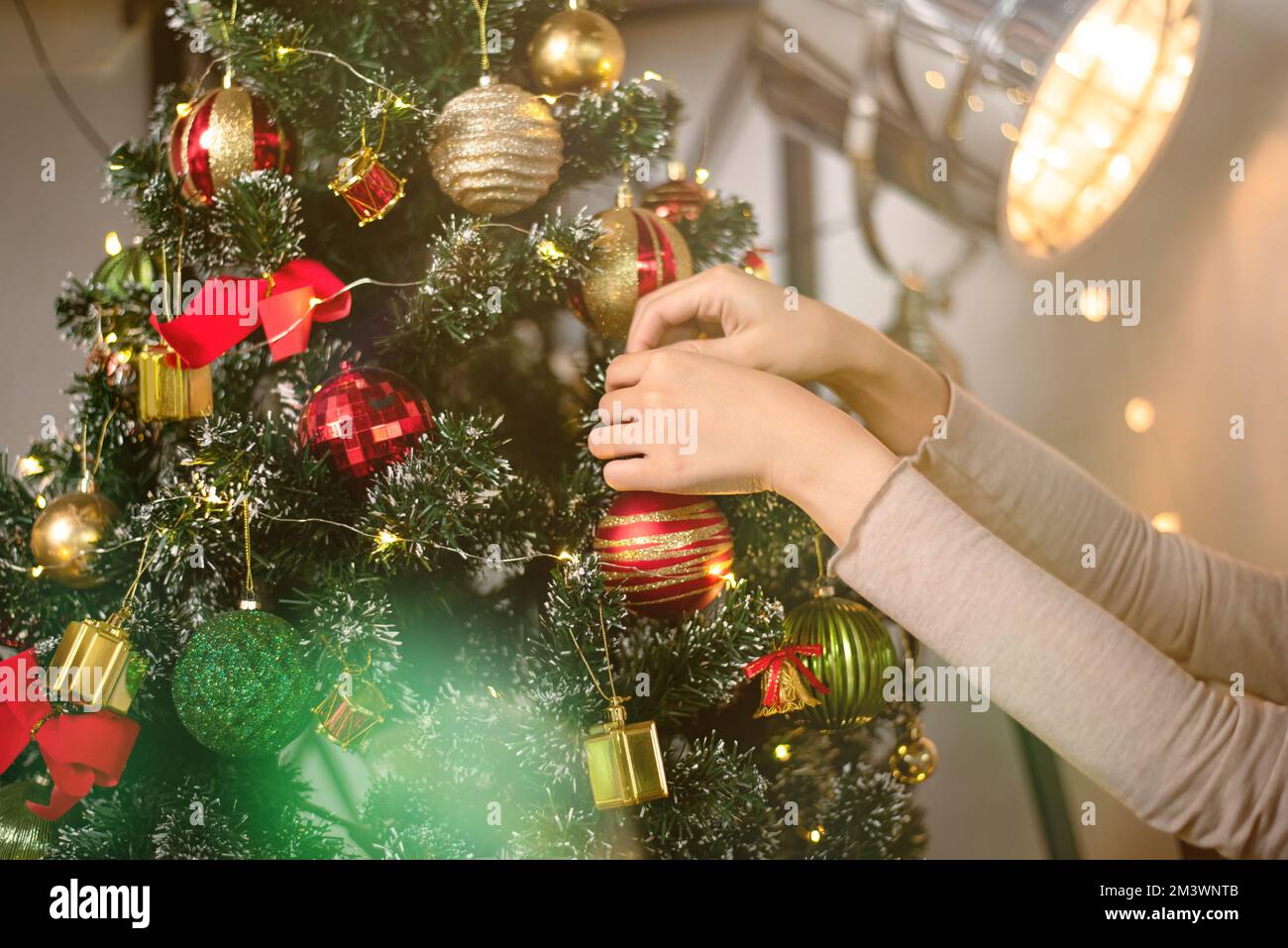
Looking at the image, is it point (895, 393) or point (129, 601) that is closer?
point (129, 601)

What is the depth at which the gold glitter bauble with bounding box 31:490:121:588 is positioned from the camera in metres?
0.59

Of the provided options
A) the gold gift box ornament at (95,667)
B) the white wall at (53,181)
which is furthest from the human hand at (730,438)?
the white wall at (53,181)

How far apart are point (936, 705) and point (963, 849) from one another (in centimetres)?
20

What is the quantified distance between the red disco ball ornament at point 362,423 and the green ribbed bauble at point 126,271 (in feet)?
0.59

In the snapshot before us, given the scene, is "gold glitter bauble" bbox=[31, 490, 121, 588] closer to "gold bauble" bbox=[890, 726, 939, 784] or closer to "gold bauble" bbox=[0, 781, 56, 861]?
"gold bauble" bbox=[0, 781, 56, 861]

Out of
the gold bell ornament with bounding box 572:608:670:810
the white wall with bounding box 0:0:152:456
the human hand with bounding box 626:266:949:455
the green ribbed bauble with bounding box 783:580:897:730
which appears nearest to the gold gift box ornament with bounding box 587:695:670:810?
the gold bell ornament with bounding box 572:608:670:810

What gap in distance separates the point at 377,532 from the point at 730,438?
223 millimetres

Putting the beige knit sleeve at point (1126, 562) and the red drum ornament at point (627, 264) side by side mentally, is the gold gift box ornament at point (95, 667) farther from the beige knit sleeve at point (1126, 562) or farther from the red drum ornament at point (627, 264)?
the beige knit sleeve at point (1126, 562)

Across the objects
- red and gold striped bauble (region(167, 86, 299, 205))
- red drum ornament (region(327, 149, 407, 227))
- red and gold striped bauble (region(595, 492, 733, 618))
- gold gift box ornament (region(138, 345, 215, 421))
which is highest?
red and gold striped bauble (region(167, 86, 299, 205))

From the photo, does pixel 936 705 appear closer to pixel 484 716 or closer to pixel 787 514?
pixel 787 514

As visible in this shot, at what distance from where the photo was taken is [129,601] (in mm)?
564

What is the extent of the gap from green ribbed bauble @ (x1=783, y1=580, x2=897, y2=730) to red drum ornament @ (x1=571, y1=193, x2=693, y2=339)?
25cm

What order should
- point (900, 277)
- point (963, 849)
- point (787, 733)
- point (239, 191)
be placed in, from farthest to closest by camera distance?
point (963, 849) < point (900, 277) < point (787, 733) < point (239, 191)
